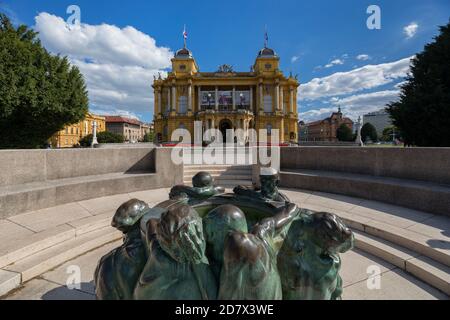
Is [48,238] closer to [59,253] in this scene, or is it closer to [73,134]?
[59,253]

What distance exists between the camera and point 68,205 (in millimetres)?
5523

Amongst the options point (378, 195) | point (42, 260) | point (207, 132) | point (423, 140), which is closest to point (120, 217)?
point (42, 260)

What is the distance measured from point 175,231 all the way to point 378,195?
652cm

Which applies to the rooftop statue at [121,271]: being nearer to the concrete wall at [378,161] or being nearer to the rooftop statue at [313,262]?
the rooftop statue at [313,262]

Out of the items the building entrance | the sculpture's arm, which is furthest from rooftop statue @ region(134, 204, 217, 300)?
the building entrance

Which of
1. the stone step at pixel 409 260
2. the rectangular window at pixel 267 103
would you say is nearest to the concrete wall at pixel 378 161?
the stone step at pixel 409 260

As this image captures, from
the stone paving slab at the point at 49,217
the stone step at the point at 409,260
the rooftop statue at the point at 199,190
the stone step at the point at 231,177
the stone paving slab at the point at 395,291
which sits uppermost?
the rooftop statue at the point at 199,190

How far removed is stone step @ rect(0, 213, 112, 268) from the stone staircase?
418 centimetres

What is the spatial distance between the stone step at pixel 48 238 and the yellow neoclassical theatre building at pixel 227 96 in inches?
1886

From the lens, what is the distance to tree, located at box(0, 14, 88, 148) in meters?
14.5

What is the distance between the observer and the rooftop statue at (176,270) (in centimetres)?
136

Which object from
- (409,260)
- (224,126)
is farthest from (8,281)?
(224,126)

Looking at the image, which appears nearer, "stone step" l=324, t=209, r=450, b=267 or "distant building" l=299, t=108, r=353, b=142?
"stone step" l=324, t=209, r=450, b=267

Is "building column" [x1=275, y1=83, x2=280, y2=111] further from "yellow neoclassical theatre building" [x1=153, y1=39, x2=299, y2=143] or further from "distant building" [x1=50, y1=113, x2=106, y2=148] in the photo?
"distant building" [x1=50, y1=113, x2=106, y2=148]
